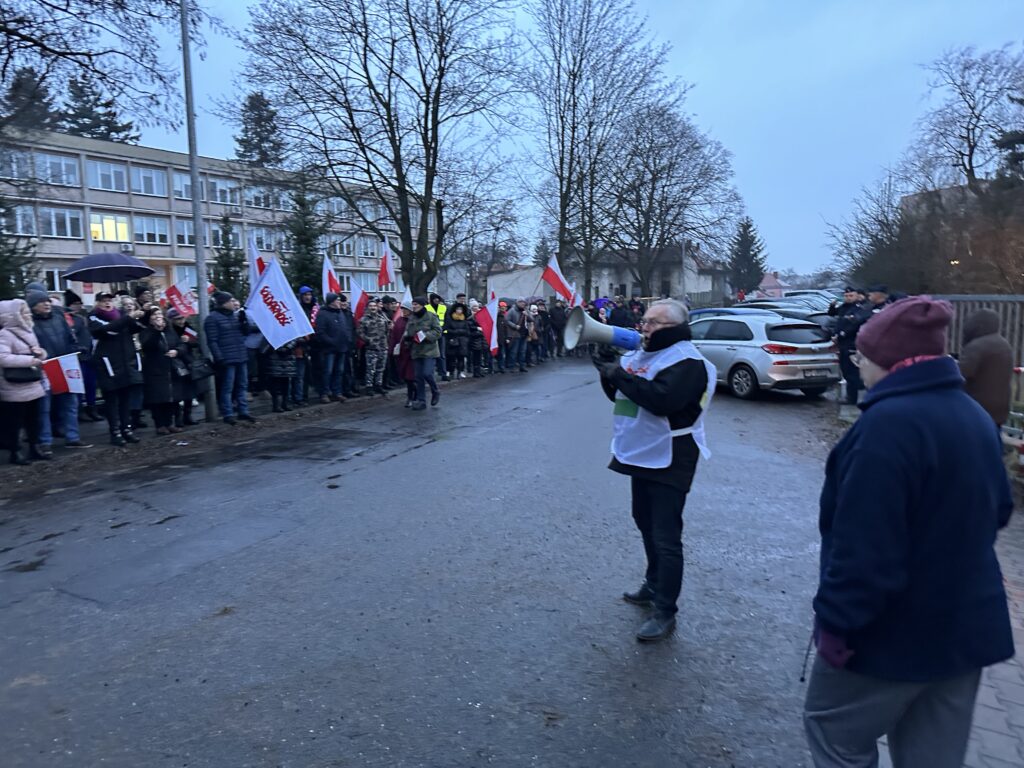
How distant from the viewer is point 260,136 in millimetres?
21547

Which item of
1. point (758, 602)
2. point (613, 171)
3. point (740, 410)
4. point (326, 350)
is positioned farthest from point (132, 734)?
point (613, 171)

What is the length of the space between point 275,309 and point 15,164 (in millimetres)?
18504

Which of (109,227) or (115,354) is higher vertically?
(109,227)

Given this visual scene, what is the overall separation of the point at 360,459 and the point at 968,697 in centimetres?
753

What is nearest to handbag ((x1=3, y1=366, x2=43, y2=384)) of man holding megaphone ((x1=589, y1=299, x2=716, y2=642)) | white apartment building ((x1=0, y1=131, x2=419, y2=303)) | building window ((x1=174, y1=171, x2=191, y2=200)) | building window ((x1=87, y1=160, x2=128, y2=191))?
man holding megaphone ((x1=589, y1=299, x2=716, y2=642))

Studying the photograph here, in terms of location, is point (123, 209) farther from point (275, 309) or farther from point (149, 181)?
point (275, 309)

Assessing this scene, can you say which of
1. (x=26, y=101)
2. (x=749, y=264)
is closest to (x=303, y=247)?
(x=26, y=101)

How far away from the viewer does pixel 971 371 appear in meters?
5.50

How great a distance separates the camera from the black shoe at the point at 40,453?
8883mm

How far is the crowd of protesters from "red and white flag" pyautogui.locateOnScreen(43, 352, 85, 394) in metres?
0.15

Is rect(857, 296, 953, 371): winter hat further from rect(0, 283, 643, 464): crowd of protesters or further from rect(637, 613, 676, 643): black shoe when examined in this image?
rect(0, 283, 643, 464): crowd of protesters

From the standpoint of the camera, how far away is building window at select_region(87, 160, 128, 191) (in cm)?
5053

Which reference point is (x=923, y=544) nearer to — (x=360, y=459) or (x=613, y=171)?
(x=360, y=459)

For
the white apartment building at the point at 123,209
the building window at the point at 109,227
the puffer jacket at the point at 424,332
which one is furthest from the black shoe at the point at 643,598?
the building window at the point at 109,227
